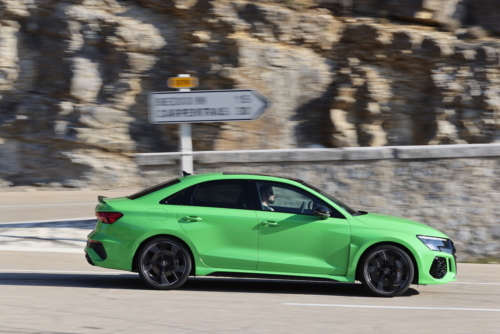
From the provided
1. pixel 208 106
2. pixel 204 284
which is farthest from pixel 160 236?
pixel 208 106

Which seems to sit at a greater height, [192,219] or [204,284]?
[192,219]

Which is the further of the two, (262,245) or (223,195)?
(223,195)

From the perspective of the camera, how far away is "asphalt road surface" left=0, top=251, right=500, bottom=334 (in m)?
5.93

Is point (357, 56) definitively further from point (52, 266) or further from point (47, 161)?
point (52, 266)

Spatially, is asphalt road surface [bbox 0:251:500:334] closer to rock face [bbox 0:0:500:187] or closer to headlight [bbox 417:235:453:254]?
headlight [bbox 417:235:453:254]

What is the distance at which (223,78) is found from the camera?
23406 millimetres

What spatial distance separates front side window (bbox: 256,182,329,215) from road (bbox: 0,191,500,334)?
1000mm

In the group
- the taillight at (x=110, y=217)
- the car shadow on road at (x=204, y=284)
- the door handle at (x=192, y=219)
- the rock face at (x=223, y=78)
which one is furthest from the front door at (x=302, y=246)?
the rock face at (x=223, y=78)

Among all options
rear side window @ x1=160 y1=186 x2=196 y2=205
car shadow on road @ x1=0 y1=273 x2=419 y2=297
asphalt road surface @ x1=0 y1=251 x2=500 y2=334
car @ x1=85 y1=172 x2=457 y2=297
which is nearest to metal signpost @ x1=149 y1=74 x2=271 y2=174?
asphalt road surface @ x1=0 y1=251 x2=500 y2=334

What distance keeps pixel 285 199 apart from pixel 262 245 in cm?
63

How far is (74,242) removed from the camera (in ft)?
37.5

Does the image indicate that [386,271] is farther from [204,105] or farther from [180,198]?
[204,105]

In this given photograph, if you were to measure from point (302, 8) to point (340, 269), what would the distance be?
1893 cm

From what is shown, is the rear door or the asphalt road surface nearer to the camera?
the asphalt road surface
